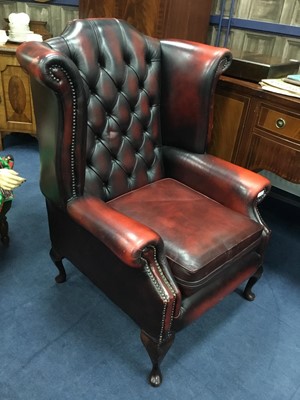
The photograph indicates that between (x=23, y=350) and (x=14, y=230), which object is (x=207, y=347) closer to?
(x=23, y=350)

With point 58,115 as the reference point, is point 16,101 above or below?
below

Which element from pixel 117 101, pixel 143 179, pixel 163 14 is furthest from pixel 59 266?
pixel 163 14

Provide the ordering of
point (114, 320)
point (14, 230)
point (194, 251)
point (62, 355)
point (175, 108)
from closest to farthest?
point (194, 251)
point (62, 355)
point (114, 320)
point (175, 108)
point (14, 230)

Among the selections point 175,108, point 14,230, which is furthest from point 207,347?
point 14,230

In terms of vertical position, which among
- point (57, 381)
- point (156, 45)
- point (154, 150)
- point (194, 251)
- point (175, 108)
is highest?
point (156, 45)

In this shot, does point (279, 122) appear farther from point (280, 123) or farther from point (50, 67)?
point (50, 67)

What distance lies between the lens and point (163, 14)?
Answer: 1867 mm

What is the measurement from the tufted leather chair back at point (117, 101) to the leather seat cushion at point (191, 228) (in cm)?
11

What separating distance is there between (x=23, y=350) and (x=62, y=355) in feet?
0.49

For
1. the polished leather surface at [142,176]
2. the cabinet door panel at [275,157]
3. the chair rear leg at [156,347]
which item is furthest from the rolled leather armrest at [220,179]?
the chair rear leg at [156,347]

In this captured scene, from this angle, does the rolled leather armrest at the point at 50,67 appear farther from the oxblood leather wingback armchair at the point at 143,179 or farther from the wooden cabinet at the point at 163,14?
the wooden cabinet at the point at 163,14

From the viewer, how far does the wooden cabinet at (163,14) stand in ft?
6.15

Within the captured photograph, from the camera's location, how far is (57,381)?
1.28 meters

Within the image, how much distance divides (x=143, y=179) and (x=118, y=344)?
0.71 metres
